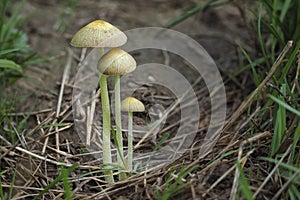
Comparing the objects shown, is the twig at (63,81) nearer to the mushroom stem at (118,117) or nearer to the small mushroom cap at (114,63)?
the mushroom stem at (118,117)

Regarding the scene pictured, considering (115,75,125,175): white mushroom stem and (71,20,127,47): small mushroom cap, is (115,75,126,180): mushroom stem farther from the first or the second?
(71,20,127,47): small mushroom cap

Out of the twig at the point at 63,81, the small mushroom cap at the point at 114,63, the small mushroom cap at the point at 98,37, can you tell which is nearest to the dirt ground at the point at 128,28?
the twig at the point at 63,81

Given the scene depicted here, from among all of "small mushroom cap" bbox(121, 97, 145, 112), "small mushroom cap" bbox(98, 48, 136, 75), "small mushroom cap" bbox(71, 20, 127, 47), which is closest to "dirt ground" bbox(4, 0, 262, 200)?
"small mushroom cap" bbox(121, 97, 145, 112)

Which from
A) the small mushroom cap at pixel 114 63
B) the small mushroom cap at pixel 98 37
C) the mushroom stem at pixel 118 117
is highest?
the small mushroom cap at pixel 98 37

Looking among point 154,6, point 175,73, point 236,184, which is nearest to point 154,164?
point 236,184

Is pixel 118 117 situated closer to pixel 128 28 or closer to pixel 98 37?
pixel 98 37

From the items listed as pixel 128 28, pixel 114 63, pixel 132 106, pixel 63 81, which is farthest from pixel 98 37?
pixel 128 28
